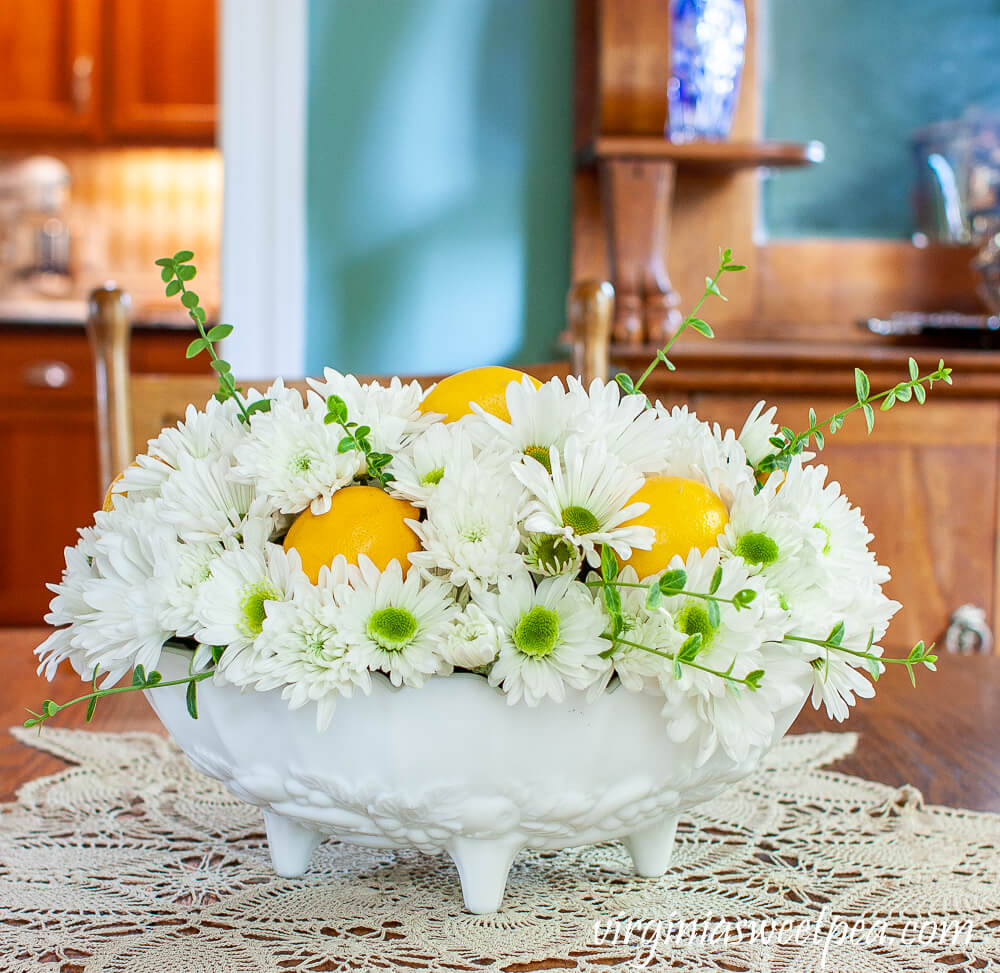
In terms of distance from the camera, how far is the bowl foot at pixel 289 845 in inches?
21.7

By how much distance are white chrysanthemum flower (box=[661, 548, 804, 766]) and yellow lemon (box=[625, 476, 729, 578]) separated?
11 millimetres

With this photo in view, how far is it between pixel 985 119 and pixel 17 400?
A: 8.60 feet

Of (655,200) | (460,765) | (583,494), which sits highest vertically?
(655,200)

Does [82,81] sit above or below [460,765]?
above

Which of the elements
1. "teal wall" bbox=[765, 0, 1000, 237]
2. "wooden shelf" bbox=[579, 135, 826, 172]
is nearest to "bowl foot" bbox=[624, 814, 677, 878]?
"wooden shelf" bbox=[579, 135, 826, 172]

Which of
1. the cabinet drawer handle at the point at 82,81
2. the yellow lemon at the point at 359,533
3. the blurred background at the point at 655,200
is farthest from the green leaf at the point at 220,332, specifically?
the cabinet drawer handle at the point at 82,81

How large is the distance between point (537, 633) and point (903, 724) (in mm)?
495

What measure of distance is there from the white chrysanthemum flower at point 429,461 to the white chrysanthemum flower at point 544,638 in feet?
0.16

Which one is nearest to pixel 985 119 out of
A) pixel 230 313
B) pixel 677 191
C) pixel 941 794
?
pixel 677 191

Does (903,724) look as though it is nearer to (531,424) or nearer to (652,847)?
(652,847)

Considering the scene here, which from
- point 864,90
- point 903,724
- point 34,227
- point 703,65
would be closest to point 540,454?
point 903,724

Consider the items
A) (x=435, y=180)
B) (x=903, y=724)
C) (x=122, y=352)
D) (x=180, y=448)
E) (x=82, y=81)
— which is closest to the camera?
(x=180, y=448)

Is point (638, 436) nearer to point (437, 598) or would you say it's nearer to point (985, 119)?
point (437, 598)

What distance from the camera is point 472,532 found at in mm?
450
